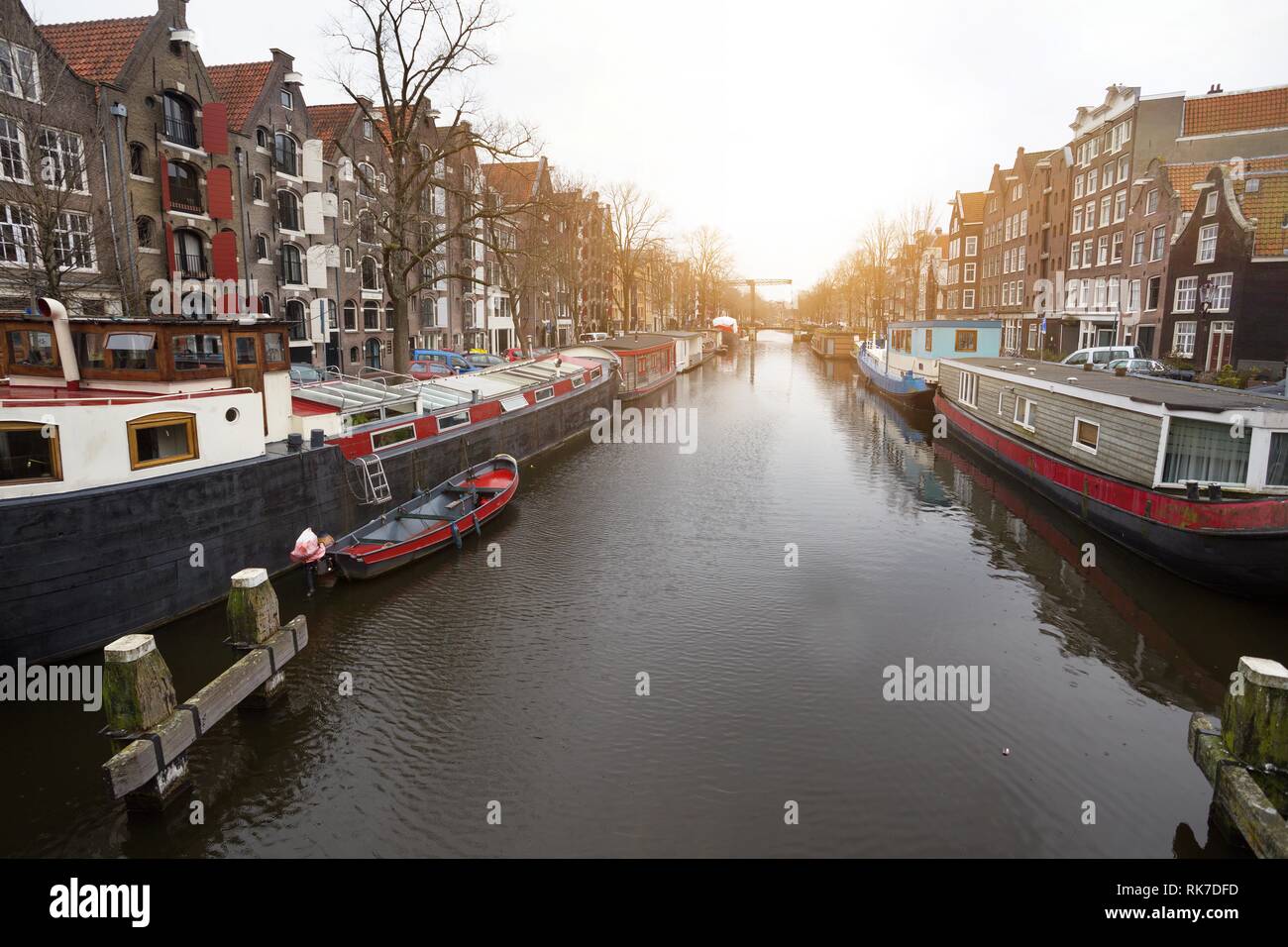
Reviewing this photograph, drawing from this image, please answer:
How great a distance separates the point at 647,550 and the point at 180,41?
32.1 meters

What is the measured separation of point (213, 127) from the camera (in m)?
35.0

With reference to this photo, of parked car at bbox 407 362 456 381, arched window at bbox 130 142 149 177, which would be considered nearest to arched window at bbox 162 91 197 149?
arched window at bbox 130 142 149 177

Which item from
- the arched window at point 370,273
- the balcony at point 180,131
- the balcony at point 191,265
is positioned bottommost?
the balcony at point 191,265

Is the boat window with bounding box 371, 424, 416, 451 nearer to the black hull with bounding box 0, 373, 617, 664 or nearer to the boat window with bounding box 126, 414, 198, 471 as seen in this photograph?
the black hull with bounding box 0, 373, 617, 664

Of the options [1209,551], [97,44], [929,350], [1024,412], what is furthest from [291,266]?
[1209,551]

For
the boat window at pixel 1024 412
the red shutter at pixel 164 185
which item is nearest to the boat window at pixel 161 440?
the red shutter at pixel 164 185

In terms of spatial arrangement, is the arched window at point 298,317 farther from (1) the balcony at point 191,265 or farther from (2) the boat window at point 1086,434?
(2) the boat window at point 1086,434

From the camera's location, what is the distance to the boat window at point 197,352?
16.3 metres

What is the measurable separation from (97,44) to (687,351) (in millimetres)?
51331

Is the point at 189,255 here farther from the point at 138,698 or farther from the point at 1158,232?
the point at 1158,232

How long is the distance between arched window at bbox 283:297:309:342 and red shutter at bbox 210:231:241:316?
18.0 ft

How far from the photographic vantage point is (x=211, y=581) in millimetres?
15406

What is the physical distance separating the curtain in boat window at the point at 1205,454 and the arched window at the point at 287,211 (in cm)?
4193
